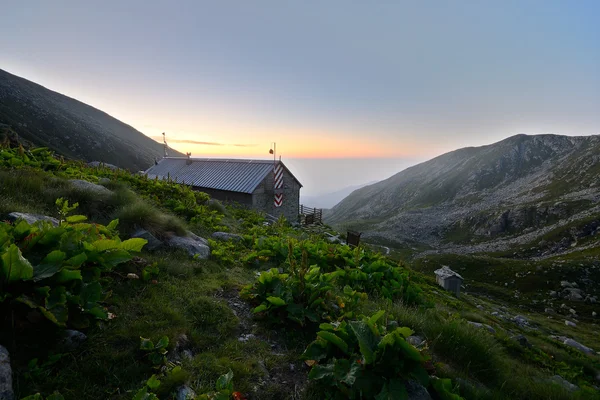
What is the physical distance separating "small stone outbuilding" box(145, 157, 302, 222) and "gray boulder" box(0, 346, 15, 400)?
23.5 metres

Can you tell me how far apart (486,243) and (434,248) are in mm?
9554

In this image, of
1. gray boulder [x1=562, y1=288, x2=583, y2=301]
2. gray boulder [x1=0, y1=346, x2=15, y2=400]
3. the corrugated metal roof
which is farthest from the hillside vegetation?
gray boulder [x1=562, y1=288, x2=583, y2=301]

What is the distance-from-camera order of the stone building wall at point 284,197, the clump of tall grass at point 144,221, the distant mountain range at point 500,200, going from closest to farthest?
the clump of tall grass at point 144,221, the stone building wall at point 284,197, the distant mountain range at point 500,200

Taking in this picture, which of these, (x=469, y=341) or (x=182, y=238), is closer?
(x=469, y=341)

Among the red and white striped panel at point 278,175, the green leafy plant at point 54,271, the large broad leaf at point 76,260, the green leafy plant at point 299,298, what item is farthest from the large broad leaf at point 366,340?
the red and white striped panel at point 278,175

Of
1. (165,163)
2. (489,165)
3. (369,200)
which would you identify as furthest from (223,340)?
(369,200)

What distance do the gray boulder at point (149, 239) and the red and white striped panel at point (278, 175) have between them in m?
22.4

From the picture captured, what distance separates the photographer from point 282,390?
132 inches

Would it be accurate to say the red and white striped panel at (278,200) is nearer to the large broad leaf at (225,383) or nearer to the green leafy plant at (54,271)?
the green leafy plant at (54,271)

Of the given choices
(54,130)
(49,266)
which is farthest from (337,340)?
(54,130)

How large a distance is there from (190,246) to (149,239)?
92 cm

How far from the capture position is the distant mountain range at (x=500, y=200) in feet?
184

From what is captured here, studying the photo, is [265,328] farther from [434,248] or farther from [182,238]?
[434,248]

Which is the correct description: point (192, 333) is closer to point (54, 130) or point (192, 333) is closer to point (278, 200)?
point (278, 200)
